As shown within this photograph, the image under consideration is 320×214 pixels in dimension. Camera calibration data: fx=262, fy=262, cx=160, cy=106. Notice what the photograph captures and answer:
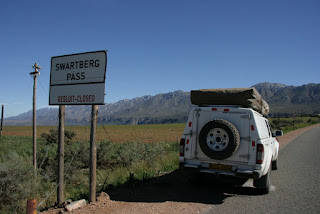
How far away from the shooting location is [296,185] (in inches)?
272

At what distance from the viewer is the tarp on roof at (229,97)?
6.15 m

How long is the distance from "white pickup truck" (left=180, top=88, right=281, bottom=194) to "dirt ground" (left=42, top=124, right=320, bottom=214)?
68 centimetres

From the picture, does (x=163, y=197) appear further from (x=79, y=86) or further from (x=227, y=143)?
(x=79, y=86)

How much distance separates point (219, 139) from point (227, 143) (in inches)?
8.0

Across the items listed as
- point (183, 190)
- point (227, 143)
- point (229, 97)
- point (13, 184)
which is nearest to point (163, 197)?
point (183, 190)

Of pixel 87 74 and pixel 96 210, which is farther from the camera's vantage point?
pixel 87 74

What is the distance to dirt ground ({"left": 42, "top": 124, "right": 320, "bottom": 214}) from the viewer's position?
502cm

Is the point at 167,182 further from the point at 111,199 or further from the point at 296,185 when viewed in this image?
the point at 296,185

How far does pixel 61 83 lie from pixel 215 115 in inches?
137

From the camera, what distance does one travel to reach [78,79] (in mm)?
5426

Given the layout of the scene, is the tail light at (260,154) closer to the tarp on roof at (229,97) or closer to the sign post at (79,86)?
the tarp on roof at (229,97)

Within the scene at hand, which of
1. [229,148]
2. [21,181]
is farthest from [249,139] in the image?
[21,181]

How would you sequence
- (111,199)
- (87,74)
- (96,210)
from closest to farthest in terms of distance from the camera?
(96,210) < (87,74) < (111,199)

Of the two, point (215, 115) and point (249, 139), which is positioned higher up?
point (215, 115)
